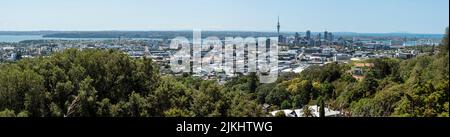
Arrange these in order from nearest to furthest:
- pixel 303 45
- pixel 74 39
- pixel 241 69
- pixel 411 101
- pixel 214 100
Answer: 1. pixel 411 101
2. pixel 214 100
3. pixel 74 39
4. pixel 303 45
5. pixel 241 69

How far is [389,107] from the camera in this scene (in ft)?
33.1

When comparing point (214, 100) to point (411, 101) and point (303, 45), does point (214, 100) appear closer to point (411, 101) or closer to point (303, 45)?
point (411, 101)

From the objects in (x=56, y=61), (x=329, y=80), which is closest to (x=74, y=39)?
(x=56, y=61)
